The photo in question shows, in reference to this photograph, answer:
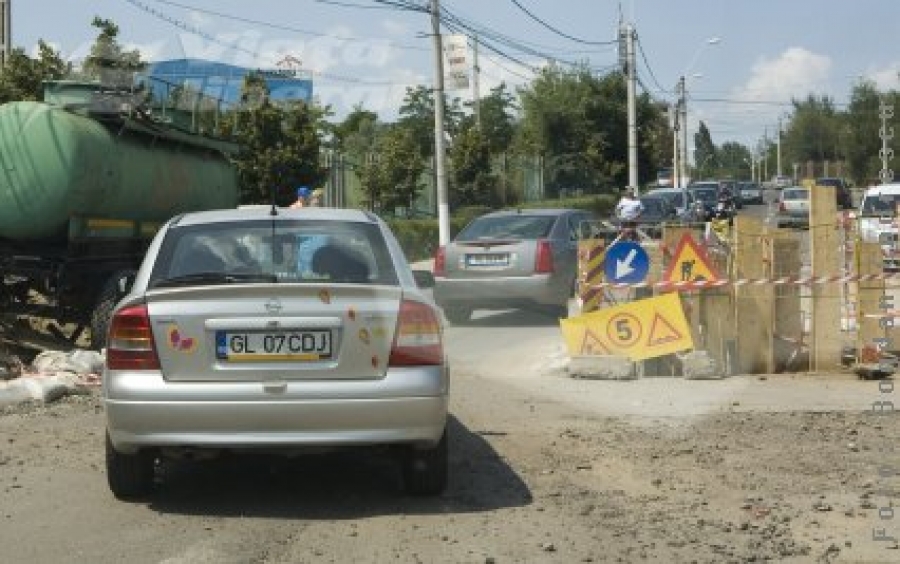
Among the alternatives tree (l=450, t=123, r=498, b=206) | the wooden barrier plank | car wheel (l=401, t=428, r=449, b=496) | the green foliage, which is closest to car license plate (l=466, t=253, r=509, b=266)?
the wooden barrier plank

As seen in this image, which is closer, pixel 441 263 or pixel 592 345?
pixel 592 345

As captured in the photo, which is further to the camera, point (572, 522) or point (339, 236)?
point (339, 236)

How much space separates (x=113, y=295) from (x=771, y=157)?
447 ft

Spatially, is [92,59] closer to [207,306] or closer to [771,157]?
[207,306]

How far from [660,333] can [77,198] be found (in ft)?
20.6

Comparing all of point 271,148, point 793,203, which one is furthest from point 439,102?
point 793,203

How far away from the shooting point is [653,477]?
281 inches

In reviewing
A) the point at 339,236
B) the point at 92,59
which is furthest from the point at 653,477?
the point at 92,59

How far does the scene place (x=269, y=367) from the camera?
19.5 ft

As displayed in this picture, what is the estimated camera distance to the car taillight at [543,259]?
51.9 feet

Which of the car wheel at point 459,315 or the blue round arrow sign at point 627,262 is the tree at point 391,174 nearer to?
the car wheel at point 459,315

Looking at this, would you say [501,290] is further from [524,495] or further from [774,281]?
[524,495]

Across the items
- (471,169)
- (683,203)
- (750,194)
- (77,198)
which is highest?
(471,169)

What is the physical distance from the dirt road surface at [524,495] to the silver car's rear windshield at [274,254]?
1111 millimetres
